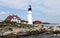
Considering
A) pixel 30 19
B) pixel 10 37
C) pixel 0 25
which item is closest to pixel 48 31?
pixel 30 19

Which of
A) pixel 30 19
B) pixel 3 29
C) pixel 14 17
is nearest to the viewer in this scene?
pixel 3 29

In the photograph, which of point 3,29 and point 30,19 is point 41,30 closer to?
point 30,19

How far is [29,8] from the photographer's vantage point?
8719cm

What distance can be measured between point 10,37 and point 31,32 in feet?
75.2

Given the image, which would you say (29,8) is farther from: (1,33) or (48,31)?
(1,33)

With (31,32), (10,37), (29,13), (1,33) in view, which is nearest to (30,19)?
(29,13)

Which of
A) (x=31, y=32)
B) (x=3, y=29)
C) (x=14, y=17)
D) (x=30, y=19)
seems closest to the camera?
(x=3, y=29)

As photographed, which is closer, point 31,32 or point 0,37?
point 0,37

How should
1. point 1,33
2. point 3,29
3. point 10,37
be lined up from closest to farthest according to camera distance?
point 10,37, point 1,33, point 3,29

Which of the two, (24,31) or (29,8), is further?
(29,8)

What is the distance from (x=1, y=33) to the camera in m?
52.6

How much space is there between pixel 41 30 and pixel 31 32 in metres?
10.1

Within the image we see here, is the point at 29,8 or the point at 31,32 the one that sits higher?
the point at 29,8

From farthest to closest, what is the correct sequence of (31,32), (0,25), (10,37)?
(31,32) < (0,25) < (10,37)
